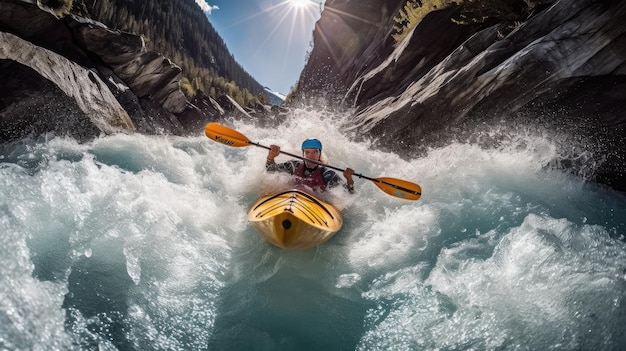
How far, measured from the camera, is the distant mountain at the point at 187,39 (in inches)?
2093

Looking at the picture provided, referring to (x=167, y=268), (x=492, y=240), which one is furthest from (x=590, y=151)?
(x=167, y=268)

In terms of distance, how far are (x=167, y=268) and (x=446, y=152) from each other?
645cm

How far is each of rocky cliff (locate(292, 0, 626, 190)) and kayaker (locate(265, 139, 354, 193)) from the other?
3.52m

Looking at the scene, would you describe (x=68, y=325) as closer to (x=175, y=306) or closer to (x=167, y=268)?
(x=175, y=306)

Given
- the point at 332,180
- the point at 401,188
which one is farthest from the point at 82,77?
the point at 401,188

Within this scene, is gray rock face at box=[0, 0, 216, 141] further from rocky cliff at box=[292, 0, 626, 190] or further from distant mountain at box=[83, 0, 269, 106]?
distant mountain at box=[83, 0, 269, 106]

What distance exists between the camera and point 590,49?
20.4ft

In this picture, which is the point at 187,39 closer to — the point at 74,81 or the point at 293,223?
the point at 74,81

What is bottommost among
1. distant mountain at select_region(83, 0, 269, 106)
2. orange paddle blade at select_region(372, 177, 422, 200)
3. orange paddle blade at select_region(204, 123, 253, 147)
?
orange paddle blade at select_region(372, 177, 422, 200)

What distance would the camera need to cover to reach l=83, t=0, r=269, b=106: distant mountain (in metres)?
53.2

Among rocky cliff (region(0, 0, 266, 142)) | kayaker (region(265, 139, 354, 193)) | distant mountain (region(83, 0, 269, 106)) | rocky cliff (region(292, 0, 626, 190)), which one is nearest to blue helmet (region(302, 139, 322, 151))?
kayaker (region(265, 139, 354, 193))

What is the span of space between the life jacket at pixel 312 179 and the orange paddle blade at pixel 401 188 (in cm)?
98

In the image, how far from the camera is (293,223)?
3.66 meters

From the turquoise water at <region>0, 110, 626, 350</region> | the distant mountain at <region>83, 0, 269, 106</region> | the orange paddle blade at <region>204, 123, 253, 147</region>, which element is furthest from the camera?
the distant mountain at <region>83, 0, 269, 106</region>
